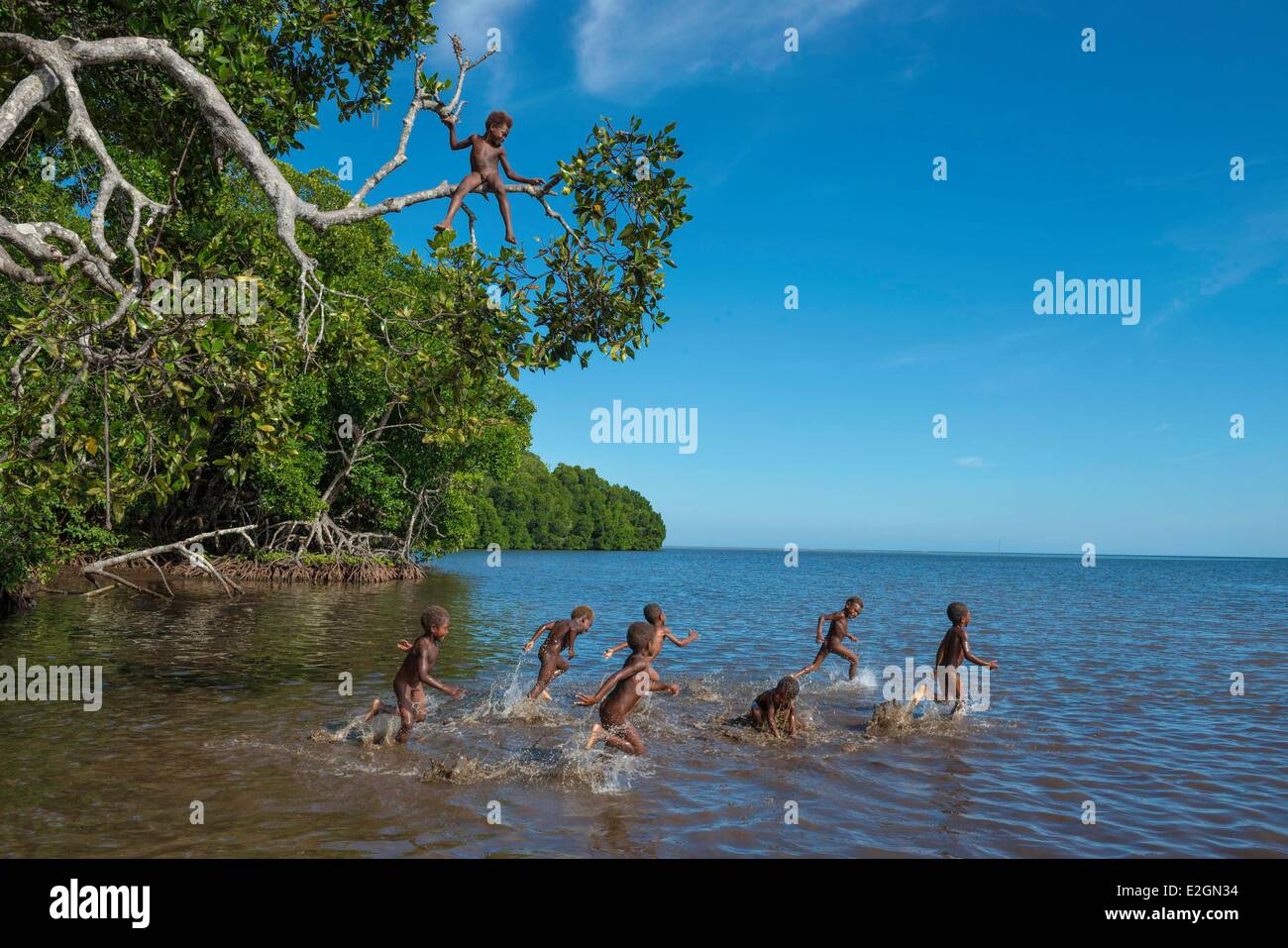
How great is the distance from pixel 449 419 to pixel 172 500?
30614 mm

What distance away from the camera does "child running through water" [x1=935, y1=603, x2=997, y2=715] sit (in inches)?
478

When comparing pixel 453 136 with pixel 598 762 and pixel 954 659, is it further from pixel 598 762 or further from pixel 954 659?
pixel 954 659

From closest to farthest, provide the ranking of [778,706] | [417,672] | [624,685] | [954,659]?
1. [624,685]
2. [417,672]
3. [778,706]
4. [954,659]

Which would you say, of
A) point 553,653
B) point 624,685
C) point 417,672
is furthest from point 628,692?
point 553,653

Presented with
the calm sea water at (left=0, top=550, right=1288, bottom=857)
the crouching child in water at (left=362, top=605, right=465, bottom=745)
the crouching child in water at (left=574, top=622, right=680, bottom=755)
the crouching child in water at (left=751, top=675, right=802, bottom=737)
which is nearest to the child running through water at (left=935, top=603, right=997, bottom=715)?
the calm sea water at (left=0, top=550, right=1288, bottom=857)

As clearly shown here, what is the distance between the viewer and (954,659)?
12.3m

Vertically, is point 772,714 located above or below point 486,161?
below

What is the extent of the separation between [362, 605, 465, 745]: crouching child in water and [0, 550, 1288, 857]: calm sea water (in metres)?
0.47

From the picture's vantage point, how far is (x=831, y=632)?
48.4 feet

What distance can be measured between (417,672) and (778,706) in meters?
4.77

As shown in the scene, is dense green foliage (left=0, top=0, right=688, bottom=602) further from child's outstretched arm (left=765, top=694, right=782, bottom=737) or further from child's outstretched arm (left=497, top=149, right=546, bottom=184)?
child's outstretched arm (left=765, top=694, right=782, bottom=737)

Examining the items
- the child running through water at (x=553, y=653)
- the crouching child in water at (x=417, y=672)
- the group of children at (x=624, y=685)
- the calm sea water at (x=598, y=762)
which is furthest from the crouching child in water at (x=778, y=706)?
the crouching child in water at (x=417, y=672)
